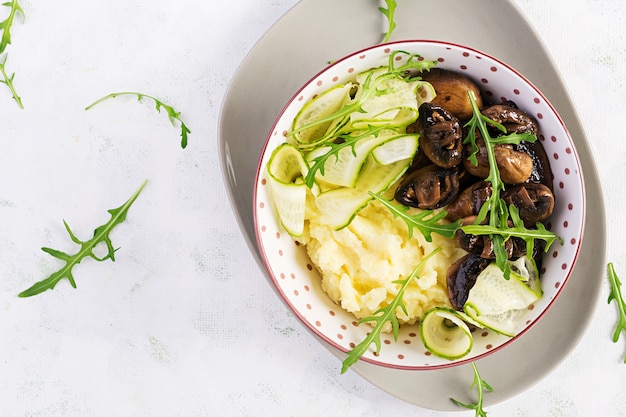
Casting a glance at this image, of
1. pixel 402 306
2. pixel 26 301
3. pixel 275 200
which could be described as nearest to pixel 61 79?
pixel 26 301

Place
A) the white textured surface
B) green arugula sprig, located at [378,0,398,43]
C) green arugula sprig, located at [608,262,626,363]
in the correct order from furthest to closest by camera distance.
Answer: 1. the white textured surface
2. green arugula sprig, located at [608,262,626,363]
3. green arugula sprig, located at [378,0,398,43]

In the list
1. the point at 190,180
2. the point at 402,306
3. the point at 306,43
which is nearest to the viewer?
the point at 402,306

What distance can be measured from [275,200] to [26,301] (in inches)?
45.2

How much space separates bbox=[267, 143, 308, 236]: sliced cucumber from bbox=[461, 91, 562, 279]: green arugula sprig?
458 millimetres

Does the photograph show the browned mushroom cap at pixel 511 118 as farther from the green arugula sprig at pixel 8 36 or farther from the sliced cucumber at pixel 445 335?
the green arugula sprig at pixel 8 36

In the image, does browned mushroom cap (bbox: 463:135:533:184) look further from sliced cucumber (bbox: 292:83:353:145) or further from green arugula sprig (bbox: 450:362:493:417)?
green arugula sprig (bbox: 450:362:493:417)

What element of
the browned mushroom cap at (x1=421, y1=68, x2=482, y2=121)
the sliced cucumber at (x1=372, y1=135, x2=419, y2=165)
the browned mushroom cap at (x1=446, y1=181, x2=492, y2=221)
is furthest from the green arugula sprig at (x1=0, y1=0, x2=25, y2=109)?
the browned mushroom cap at (x1=446, y1=181, x2=492, y2=221)

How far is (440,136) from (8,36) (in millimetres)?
1579

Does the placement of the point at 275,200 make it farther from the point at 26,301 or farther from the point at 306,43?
the point at 26,301

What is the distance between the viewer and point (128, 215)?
7.52ft

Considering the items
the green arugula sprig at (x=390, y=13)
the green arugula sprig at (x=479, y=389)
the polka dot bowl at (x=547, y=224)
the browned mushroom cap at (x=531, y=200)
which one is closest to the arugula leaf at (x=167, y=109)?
Answer: the polka dot bowl at (x=547, y=224)

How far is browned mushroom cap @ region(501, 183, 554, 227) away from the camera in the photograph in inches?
69.5

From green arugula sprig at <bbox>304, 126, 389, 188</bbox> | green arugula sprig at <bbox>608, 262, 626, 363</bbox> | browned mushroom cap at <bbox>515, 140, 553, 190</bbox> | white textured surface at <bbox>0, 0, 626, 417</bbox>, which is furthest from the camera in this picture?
white textured surface at <bbox>0, 0, 626, 417</bbox>

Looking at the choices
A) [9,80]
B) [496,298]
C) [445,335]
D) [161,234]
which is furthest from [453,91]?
[9,80]
